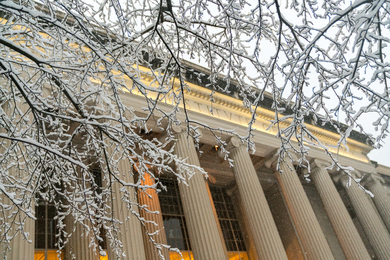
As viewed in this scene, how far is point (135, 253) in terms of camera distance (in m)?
10.9

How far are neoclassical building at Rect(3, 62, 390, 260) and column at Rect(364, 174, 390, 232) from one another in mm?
70

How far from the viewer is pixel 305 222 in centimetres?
1780

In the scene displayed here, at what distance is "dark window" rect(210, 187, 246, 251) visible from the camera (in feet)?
73.2

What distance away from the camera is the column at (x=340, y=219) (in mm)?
19703

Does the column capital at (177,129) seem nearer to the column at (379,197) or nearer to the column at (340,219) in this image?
the column at (340,219)

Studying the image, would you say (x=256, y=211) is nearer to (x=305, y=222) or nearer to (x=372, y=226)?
(x=305, y=222)

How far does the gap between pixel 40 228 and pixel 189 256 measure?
8.13m

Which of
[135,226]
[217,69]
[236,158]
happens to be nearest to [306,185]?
[236,158]

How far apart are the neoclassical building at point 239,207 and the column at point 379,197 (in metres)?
0.07

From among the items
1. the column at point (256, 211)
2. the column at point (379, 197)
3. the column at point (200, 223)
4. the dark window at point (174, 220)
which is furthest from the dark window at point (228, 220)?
the column at point (379, 197)

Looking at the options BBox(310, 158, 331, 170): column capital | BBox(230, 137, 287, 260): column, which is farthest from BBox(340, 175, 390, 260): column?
BBox(230, 137, 287, 260): column

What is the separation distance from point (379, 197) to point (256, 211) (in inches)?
610

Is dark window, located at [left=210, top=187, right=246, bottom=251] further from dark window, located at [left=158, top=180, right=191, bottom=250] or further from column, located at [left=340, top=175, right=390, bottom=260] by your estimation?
column, located at [left=340, top=175, right=390, bottom=260]

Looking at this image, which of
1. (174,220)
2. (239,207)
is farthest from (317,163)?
(174,220)
